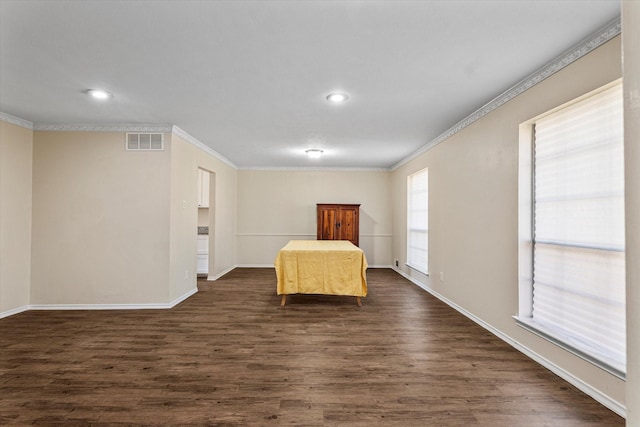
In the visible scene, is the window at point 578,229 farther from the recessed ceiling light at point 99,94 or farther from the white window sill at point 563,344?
the recessed ceiling light at point 99,94

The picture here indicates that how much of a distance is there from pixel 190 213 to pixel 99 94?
6.68 feet

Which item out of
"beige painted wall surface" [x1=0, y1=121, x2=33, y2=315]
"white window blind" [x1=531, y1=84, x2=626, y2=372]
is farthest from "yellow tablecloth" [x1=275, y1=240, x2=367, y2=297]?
Result: "beige painted wall surface" [x1=0, y1=121, x2=33, y2=315]

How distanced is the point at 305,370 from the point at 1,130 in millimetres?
4522

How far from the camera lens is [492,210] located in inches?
126

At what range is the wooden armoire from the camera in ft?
21.8

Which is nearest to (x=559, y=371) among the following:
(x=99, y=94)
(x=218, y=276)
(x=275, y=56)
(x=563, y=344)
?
(x=563, y=344)

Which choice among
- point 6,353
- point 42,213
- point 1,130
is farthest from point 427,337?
point 1,130

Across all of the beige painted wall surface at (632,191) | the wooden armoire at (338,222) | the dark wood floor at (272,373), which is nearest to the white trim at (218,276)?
the dark wood floor at (272,373)

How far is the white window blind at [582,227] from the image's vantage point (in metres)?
1.99

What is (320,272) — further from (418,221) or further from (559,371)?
(559,371)

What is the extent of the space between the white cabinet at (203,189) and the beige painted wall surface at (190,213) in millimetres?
320

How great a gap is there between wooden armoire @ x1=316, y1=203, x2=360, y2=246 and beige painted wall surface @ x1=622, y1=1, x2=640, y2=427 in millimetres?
6099

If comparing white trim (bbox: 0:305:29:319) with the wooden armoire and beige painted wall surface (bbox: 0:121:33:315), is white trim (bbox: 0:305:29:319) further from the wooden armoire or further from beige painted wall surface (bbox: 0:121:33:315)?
the wooden armoire

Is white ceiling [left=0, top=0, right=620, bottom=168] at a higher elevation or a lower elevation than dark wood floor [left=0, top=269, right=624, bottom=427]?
higher
